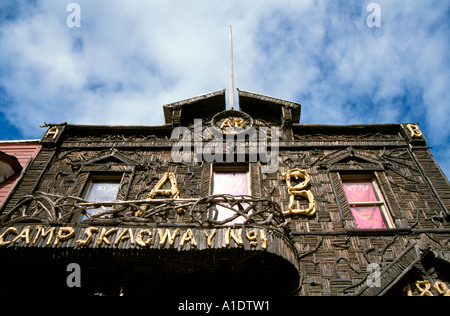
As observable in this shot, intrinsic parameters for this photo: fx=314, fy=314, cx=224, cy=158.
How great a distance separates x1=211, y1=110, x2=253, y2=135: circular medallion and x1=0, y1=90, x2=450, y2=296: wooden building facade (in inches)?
2.0

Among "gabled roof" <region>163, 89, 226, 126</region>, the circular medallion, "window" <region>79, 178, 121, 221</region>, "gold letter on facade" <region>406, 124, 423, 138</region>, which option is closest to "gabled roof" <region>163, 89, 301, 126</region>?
"gabled roof" <region>163, 89, 226, 126</region>

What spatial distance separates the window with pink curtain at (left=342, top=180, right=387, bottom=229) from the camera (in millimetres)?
8203

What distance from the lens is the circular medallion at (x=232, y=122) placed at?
35.6 ft

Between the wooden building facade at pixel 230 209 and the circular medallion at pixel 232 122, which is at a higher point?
the circular medallion at pixel 232 122

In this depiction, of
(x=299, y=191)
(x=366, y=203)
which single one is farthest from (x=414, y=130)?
(x=299, y=191)

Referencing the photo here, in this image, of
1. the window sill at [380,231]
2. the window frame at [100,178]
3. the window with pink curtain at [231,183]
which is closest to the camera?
the window sill at [380,231]

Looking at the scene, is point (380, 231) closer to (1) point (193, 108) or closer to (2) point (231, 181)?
(2) point (231, 181)

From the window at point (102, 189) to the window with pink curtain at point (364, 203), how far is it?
22.3 feet

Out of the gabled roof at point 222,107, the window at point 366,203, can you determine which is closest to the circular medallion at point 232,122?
the gabled roof at point 222,107

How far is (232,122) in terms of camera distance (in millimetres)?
11180

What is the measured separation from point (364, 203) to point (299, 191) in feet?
6.03

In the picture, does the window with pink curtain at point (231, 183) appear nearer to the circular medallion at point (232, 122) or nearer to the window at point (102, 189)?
the circular medallion at point (232, 122)

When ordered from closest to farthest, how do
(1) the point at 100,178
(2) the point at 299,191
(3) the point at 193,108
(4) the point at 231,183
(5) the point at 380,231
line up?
(5) the point at 380,231 < (2) the point at 299,191 < (4) the point at 231,183 < (1) the point at 100,178 < (3) the point at 193,108
